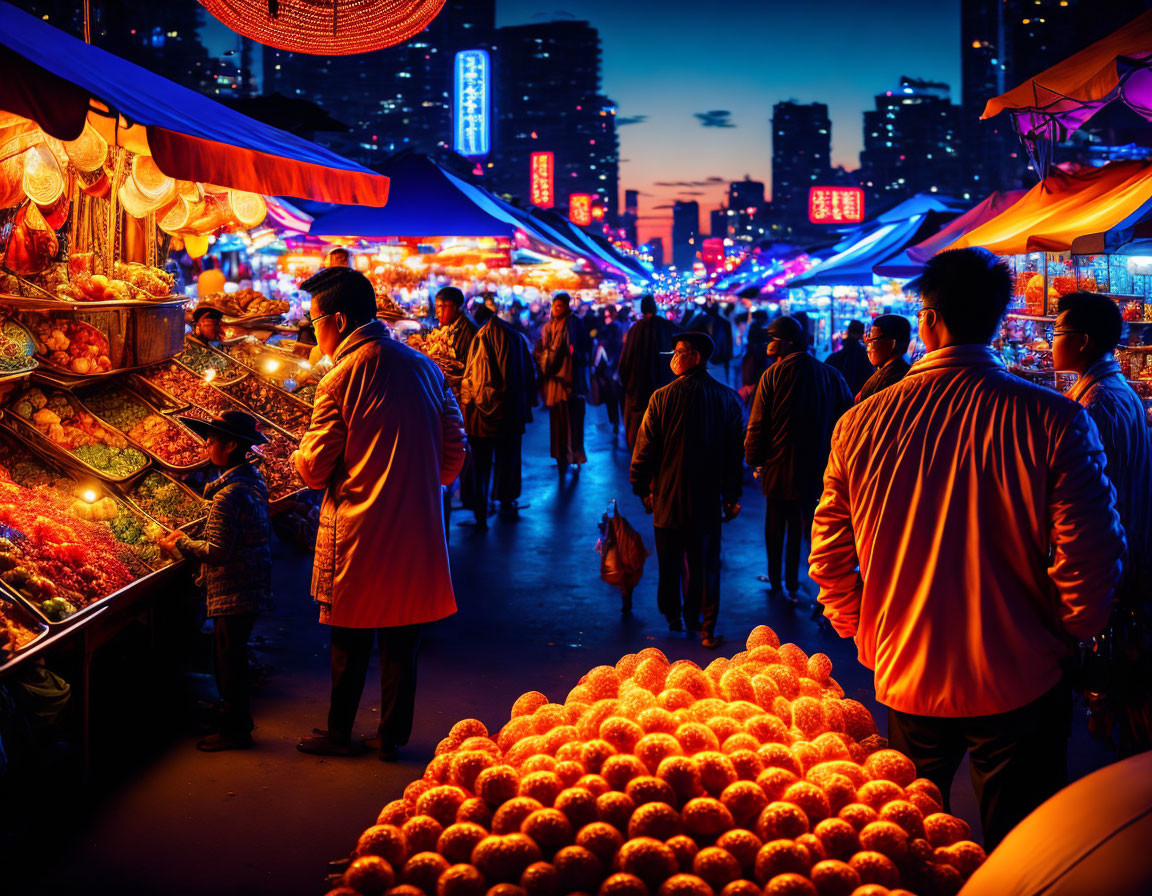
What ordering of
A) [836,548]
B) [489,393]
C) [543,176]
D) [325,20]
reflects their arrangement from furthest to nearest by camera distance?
[543,176], [489,393], [325,20], [836,548]

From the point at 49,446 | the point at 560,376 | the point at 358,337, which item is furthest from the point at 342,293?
the point at 560,376

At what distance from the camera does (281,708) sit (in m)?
5.34

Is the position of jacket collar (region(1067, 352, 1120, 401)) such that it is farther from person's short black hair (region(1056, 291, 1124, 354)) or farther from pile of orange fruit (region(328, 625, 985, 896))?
pile of orange fruit (region(328, 625, 985, 896))

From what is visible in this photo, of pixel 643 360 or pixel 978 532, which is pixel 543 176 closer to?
pixel 643 360

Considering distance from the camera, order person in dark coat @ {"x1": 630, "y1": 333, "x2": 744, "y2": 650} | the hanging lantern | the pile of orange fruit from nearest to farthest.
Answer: the pile of orange fruit, the hanging lantern, person in dark coat @ {"x1": 630, "y1": 333, "x2": 744, "y2": 650}

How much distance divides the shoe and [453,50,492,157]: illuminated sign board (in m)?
35.3

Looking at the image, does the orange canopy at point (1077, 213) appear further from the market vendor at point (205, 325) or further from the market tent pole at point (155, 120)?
the market vendor at point (205, 325)

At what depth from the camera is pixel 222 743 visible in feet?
15.7

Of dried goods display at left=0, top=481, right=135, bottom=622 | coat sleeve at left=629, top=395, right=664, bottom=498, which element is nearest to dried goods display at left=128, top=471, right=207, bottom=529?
dried goods display at left=0, top=481, right=135, bottom=622

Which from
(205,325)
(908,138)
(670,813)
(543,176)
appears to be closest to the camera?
(670,813)

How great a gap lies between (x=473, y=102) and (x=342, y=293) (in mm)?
35467

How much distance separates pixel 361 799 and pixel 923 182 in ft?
631

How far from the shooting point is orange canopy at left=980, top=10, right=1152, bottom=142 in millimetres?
5695

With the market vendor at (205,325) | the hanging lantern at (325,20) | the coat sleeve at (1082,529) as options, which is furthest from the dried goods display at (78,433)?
the coat sleeve at (1082,529)
